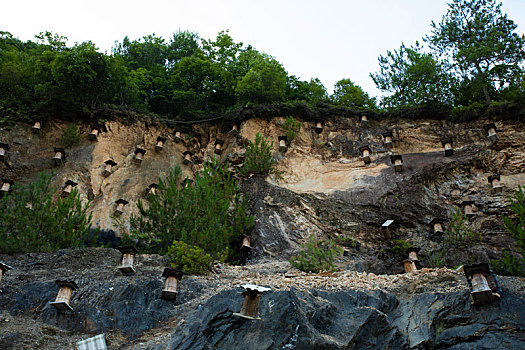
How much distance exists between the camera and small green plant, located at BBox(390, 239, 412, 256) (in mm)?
14920

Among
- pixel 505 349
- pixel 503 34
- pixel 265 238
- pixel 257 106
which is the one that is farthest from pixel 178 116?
pixel 505 349

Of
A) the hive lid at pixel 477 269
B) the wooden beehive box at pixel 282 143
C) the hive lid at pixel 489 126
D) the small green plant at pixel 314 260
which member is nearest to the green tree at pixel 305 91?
the wooden beehive box at pixel 282 143

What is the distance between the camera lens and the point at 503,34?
69.2 ft

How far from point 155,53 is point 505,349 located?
2214 centimetres

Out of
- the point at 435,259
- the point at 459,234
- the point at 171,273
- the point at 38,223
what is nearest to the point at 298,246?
the point at 435,259

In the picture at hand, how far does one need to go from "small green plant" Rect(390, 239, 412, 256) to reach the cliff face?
0.95 feet

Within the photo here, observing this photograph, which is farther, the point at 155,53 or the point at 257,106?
the point at 155,53

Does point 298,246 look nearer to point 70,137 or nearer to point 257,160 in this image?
point 257,160

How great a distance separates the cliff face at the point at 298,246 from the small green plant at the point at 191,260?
1.02ft

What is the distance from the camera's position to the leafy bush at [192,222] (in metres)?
13.9

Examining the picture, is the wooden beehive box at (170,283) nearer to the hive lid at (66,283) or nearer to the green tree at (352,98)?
the hive lid at (66,283)

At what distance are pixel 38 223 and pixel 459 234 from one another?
12.1 meters

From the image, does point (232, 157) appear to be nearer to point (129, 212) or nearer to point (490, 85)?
point (129, 212)

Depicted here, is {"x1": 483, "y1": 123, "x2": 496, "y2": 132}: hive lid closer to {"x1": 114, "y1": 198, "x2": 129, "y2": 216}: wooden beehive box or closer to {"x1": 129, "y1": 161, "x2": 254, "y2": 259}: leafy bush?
{"x1": 129, "y1": 161, "x2": 254, "y2": 259}: leafy bush
